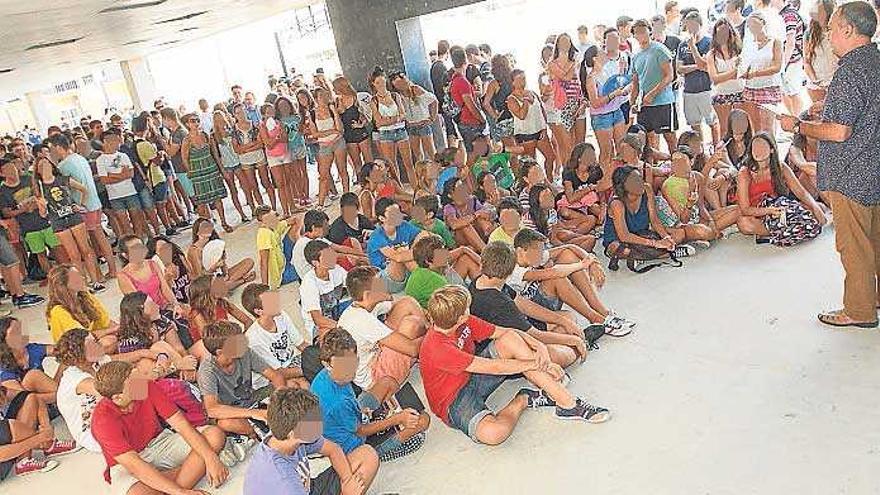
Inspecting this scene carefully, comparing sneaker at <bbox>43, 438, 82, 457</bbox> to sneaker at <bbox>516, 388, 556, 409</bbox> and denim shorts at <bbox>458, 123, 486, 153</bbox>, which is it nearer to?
sneaker at <bbox>516, 388, 556, 409</bbox>

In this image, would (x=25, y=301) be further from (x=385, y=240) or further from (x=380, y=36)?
(x=380, y=36)

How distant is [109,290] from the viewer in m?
7.84

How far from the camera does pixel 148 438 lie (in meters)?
3.65

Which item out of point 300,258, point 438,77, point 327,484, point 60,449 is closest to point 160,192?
point 438,77

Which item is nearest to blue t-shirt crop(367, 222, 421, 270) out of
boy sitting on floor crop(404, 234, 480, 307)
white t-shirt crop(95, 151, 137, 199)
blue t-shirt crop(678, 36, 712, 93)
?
boy sitting on floor crop(404, 234, 480, 307)

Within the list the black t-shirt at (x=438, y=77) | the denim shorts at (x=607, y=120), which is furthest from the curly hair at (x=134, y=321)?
the black t-shirt at (x=438, y=77)

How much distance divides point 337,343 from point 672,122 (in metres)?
5.41

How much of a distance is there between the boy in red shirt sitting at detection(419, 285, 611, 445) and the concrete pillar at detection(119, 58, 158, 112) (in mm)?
18879

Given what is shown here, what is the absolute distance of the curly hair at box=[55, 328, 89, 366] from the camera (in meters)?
3.89

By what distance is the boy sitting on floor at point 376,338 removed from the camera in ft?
13.2

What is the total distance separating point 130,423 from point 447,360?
1.50 metres

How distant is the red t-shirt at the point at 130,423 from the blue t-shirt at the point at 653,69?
5.65 meters

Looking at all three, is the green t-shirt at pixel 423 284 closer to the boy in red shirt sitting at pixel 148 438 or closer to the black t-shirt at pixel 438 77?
the boy in red shirt sitting at pixel 148 438

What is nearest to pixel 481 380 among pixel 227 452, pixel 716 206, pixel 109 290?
pixel 227 452
